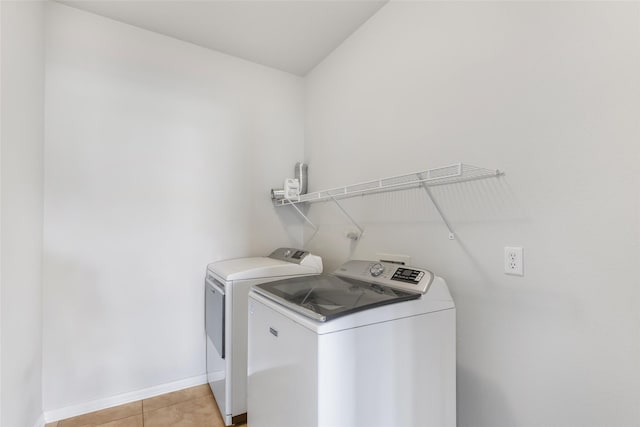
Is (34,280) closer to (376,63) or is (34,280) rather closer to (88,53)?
(88,53)

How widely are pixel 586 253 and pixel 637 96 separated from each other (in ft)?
1.65

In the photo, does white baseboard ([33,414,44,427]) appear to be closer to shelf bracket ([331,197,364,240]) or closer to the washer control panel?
the washer control panel

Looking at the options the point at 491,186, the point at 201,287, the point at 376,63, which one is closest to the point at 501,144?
the point at 491,186

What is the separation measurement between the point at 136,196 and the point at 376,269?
175 cm

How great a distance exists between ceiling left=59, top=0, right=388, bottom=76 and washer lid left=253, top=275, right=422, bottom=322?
1740 mm

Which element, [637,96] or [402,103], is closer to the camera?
[637,96]

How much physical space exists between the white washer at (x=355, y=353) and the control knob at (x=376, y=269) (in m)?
0.04

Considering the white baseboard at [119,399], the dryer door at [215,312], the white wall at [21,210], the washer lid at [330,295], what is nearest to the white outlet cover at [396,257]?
the washer lid at [330,295]

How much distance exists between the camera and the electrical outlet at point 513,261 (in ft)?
3.88

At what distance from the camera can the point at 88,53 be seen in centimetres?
202

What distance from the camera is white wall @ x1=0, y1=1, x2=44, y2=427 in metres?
1.33

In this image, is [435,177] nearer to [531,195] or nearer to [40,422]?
[531,195]

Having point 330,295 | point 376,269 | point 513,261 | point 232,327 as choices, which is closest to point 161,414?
point 232,327

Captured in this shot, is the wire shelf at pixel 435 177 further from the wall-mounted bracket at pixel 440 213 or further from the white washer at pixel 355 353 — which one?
the white washer at pixel 355 353
